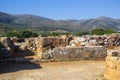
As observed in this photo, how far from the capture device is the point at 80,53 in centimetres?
1541

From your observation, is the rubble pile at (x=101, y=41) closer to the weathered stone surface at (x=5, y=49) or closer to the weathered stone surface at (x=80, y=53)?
the weathered stone surface at (x=80, y=53)

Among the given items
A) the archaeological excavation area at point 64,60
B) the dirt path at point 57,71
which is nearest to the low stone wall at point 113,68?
the archaeological excavation area at point 64,60

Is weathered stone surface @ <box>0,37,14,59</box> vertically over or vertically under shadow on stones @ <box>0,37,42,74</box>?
over

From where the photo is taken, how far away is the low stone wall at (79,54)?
15398 millimetres

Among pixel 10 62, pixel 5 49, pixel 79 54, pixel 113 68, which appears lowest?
pixel 10 62

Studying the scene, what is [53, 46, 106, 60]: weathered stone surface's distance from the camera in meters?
15.4

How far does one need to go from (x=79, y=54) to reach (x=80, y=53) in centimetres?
8

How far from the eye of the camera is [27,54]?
1884cm

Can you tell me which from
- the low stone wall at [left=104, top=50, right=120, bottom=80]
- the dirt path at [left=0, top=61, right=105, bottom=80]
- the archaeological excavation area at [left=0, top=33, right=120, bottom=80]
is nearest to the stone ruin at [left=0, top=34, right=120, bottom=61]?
the archaeological excavation area at [left=0, top=33, right=120, bottom=80]

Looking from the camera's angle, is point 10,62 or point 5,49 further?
point 5,49

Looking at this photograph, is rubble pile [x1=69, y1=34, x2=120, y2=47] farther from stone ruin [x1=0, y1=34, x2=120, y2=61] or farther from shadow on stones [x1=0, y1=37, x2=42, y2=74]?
shadow on stones [x1=0, y1=37, x2=42, y2=74]

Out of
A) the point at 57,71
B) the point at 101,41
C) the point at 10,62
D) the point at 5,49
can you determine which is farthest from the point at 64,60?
the point at 5,49

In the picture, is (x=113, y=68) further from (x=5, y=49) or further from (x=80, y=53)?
(x=5, y=49)

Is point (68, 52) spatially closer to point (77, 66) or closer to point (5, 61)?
point (77, 66)
